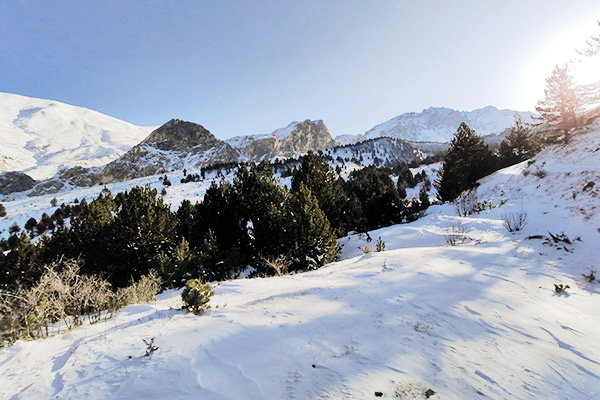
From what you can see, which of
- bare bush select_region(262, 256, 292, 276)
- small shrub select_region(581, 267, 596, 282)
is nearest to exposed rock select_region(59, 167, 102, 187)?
bare bush select_region(262, 256, 292, 276)

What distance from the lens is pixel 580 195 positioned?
11406mm

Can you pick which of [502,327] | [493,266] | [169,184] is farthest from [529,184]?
[169,184]

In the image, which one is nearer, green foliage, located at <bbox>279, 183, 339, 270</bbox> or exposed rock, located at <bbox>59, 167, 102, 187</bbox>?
green foliage, located at <bbox>279, 183, 339, 270</bbox>

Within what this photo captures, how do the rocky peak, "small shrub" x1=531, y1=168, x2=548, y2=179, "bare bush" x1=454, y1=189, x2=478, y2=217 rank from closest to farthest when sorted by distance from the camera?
"small shrub" x1=531, y1=168, x2=548, y2=179
"bare bush" x1=454, y1=189, x2=478, y2=217
the rocky peak

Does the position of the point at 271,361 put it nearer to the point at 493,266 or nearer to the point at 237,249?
the point at 493,266

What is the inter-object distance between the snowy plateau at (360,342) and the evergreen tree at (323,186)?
39.9ft

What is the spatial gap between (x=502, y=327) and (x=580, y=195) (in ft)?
39.1

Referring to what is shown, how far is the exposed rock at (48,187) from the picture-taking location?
10466 cm

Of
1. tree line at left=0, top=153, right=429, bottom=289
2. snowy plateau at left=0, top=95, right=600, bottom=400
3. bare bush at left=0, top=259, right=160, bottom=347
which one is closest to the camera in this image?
snowy plateau at left=0, top=95, right=600, bottom=400

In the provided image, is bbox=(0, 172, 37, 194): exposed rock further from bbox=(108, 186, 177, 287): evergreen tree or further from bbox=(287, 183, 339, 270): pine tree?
bbox=(287, 183, 339, 270): pine tree

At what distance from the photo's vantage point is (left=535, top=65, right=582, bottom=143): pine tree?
1958cm

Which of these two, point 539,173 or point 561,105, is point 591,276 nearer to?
point 539,173

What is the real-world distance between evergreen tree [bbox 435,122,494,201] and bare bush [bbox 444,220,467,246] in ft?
56.0

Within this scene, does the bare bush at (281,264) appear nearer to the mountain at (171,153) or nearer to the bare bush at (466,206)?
the bare bush at (466,206)
